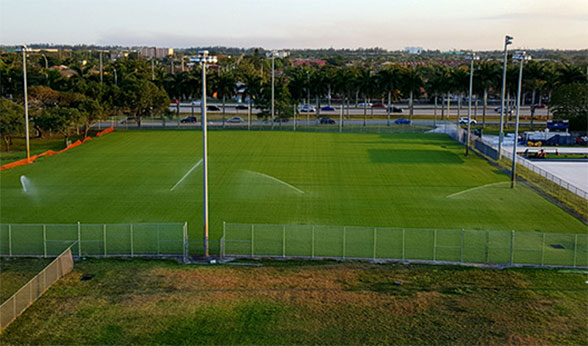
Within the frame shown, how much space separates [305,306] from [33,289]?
33.9 feet

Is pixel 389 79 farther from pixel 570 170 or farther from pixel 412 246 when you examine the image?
pixel 412 246

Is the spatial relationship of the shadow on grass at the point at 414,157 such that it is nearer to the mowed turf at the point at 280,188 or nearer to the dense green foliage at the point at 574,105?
the mowed turf at the point at 280,188

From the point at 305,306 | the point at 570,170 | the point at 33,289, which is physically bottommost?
the point at 305,306

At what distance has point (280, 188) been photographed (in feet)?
150

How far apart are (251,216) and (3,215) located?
15.0 m

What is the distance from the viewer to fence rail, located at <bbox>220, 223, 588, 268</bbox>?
29.0 metres

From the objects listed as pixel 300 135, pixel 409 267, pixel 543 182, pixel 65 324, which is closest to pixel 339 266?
pixel 409 267

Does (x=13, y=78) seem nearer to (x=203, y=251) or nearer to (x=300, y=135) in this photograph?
(x=300, y=135)

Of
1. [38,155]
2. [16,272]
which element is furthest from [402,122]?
[16,272]

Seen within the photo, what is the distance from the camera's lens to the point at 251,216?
37625 mm

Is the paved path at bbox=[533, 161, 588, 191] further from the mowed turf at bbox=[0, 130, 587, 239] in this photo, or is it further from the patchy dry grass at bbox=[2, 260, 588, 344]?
the patchy dry grass at bbox=[2, 260, 588, 344]

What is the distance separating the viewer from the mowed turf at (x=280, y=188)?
37.3 meters

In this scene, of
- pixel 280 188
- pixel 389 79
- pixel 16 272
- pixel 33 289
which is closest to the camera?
pixel 33 289

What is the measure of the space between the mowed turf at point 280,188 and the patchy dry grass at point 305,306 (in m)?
7.31
